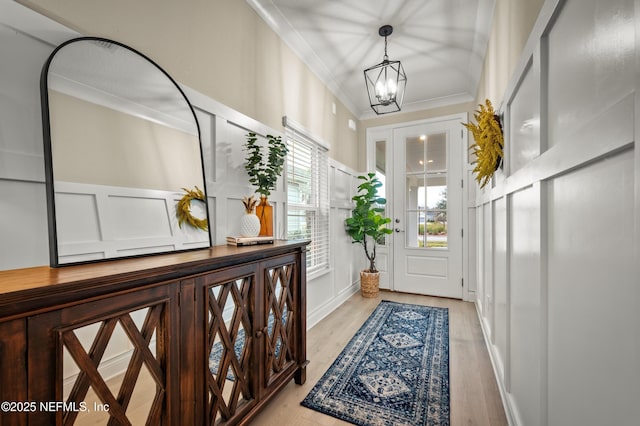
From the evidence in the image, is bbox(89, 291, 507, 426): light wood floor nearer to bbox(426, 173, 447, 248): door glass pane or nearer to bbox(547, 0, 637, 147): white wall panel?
bbox(426, 173, 447, 248): door glass pane

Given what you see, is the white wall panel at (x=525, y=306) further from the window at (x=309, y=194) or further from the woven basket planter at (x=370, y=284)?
the woven basket planter at (x=370, y=284)

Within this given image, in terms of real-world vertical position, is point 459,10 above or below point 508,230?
above

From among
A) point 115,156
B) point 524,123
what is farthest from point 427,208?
point 115,156

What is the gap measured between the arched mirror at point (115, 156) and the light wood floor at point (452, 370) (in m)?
1.13

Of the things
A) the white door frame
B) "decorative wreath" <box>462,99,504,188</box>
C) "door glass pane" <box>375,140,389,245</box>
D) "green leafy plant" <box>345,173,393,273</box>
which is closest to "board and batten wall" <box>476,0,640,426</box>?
"decorative wreath" <box>462,99,504,188</box>

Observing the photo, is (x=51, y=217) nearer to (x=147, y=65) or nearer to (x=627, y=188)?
(x=147, y=65)

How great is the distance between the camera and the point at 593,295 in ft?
2.45

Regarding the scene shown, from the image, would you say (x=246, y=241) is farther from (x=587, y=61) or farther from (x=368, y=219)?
(x=368, y=219)

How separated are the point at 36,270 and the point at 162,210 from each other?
1.73 feet

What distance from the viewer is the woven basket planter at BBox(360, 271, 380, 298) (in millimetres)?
3965

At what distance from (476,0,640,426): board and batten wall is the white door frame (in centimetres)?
253

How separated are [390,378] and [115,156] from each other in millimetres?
2120

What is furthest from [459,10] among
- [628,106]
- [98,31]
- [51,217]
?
[51,217]

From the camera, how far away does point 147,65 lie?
1398 mm
